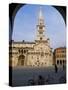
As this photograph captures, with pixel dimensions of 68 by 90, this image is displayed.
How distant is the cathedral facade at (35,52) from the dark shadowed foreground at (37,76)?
50mm

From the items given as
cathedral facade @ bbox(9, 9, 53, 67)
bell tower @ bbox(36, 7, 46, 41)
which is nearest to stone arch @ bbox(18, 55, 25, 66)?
cathedral facade @ bbox(9, 9, 53, 67)

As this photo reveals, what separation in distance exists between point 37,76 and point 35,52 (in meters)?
0.24

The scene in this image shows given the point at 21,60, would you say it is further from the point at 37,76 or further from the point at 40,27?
the point at 40,27

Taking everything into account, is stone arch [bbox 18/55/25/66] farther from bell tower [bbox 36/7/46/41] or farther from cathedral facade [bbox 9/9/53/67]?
bell tower [bbox 36/7/46/41]

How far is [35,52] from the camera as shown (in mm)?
2395

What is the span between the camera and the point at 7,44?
2.34 m

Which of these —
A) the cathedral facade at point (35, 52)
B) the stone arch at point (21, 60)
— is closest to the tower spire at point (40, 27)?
the cathedral facade at point (35, 52)

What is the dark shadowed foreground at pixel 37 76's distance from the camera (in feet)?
7.62

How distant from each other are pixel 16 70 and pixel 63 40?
1.92ft

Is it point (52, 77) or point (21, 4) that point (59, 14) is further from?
point (52, 77)

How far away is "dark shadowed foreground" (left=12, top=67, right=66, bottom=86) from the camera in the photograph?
91.4 inches

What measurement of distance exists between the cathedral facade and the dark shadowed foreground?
2.0 inches

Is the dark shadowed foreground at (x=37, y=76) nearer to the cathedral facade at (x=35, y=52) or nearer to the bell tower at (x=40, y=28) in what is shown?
the cathedral facade at (x=35, y=52)

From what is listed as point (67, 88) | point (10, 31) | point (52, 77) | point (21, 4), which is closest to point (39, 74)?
point (52, 77)
